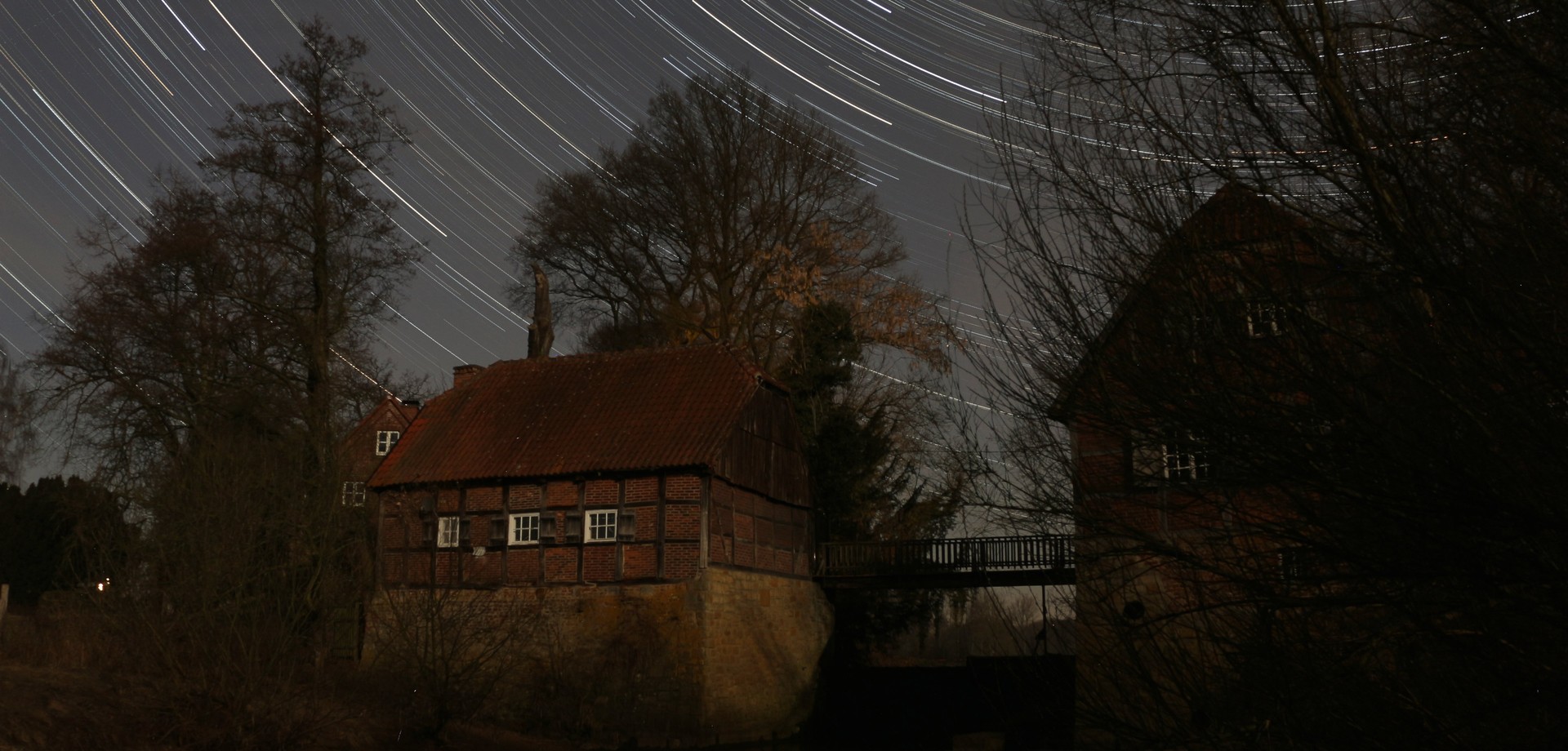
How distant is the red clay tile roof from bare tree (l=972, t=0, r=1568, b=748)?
16.0 m

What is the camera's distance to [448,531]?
23859 millimetres

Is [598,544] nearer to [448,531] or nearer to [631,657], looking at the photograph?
[631,657]

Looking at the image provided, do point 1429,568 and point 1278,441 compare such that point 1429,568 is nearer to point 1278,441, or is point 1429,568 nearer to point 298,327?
point 1278,441

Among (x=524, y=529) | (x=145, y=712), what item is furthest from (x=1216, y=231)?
(x=524, y=529)

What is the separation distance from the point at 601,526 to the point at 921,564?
5938 millimetres

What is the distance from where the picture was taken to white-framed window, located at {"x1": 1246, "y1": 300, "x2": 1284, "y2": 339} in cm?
480

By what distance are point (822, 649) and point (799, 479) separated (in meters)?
3.35

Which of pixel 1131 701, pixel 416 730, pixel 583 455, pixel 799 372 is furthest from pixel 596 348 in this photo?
pixel 1131 701

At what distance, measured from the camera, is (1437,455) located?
4117 mm

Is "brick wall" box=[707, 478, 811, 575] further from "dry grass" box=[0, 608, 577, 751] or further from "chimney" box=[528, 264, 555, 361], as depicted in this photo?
"chimney" box=[528, 264, 555, 361]

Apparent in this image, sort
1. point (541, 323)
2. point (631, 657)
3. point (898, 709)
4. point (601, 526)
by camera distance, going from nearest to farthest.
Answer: point (631, 657), point (601, 526), point (898, 709), point (541, 323)

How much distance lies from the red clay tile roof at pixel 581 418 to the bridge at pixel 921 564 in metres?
4.25

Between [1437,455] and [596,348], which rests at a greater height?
[596,348]

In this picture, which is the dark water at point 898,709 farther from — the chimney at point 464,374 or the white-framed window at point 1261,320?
the white-framed window at point 1261,320
